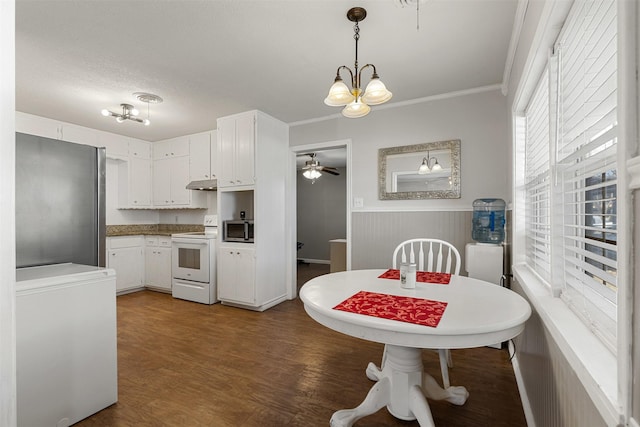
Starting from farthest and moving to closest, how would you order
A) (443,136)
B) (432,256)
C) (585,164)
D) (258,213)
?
(258,213), (443,136), (432,256), (585,164)

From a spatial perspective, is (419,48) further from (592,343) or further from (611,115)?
(592,343)

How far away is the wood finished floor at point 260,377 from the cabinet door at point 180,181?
1.99m

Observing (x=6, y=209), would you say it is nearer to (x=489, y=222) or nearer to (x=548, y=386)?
(x=548, y=386)

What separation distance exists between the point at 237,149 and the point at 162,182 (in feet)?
6.48

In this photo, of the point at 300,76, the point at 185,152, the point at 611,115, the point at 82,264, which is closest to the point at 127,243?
the point at 185,152

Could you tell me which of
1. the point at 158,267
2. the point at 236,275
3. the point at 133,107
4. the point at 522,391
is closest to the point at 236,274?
the point at 236,275

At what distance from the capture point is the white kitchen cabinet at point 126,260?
4309 millimetres


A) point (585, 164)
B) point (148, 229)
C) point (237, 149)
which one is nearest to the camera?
point (585, 164)

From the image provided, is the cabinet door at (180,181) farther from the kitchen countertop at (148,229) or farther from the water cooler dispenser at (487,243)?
the water cooler dispenser at (487,243)

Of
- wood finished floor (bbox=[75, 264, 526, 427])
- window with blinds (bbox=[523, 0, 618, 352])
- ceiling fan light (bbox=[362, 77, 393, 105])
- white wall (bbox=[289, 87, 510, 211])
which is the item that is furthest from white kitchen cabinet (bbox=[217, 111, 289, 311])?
window with blinds (bbox=[523, 0, 618, 352])

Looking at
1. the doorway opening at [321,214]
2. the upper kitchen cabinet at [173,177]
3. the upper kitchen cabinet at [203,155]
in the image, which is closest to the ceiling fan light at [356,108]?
the upper kitchen cabinet at [203,155]

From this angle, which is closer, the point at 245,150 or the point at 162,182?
→ the point at 245,150

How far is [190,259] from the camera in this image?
407 centimetres

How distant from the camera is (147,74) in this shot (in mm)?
2672
